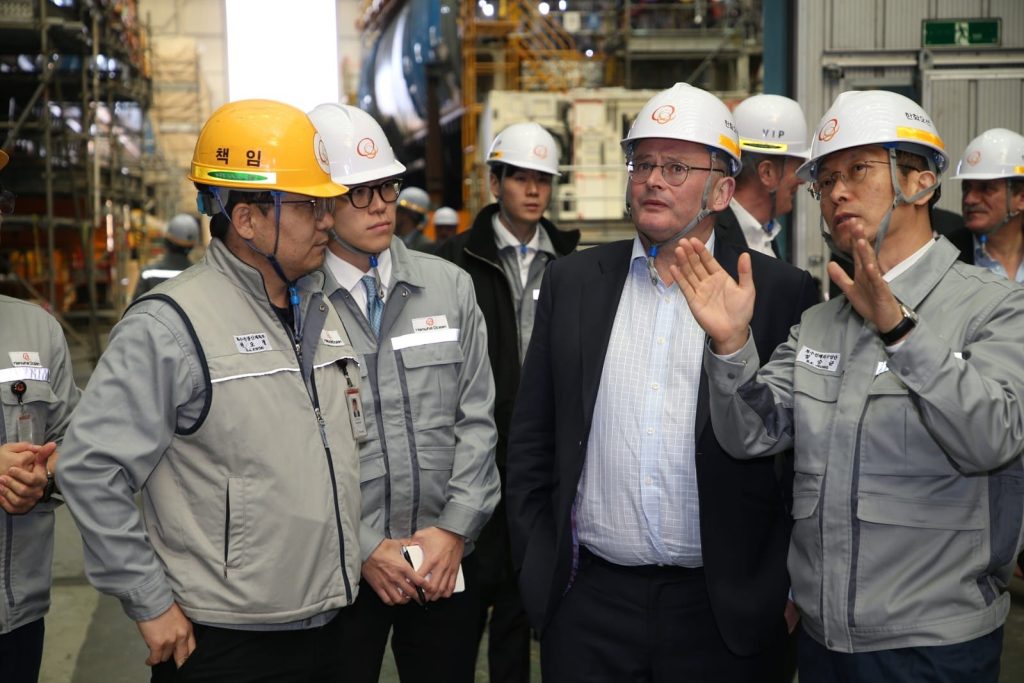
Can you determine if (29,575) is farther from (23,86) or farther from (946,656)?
(23,86)

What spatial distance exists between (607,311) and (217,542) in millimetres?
1186

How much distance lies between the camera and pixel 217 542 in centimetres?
230

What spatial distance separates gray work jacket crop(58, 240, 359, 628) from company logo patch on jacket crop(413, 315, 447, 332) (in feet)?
2.09

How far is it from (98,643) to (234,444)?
11.5 feet

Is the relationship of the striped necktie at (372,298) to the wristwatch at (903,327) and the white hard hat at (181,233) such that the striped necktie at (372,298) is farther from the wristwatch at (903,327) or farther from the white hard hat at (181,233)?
the white hard hat at (181,233)

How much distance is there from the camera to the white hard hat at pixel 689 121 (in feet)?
8.91

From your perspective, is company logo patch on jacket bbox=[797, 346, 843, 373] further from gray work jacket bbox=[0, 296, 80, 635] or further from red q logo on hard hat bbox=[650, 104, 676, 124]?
gray work jacket bbox=[0, 296, 80, 635]

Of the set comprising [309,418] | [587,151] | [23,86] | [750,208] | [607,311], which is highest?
[23,86]

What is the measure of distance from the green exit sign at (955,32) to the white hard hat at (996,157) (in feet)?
6.81

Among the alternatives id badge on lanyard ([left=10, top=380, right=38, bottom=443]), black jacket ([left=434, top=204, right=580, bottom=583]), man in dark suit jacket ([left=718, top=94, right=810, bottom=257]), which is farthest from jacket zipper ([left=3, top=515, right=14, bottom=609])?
man in dark suit jacket ([left=718, top=94, right=810, bottom=257])

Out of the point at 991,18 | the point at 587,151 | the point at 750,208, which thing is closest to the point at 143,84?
the point at 587,151

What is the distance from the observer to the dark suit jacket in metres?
2.52

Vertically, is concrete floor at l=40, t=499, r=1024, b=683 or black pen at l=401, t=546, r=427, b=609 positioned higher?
black pen at l=401, t=546, r=427, b=609

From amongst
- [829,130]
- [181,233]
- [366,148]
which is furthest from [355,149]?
[181,233]
